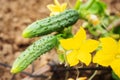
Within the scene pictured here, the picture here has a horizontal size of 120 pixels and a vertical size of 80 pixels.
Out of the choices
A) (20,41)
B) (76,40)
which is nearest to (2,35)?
(20,41)

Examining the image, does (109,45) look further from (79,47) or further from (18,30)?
(18,30)

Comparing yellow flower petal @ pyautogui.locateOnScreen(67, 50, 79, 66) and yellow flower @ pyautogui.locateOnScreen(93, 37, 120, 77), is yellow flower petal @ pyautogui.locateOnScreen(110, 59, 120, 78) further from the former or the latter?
yellow flower petal @ pyautogui.locateOnScreen(67, 50, 79, 66)

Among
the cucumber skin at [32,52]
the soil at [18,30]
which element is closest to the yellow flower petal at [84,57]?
the cucumber skin at [32,52]

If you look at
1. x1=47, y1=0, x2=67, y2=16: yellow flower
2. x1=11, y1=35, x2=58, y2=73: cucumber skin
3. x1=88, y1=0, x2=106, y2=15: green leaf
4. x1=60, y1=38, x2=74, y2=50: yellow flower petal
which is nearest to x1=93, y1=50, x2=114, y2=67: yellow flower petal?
x1=60, y1=38, x2=74, y2=50: yellow flower petal

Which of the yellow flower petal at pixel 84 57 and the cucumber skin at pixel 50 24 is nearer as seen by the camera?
the yellow flower petal at pixel 84 57

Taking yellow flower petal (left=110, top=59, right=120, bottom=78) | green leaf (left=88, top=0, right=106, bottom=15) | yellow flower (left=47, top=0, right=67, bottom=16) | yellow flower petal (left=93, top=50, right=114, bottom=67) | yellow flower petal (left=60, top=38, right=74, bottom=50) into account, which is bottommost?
yellow flower petal (left=110, top=59, right=120, bottom=78)

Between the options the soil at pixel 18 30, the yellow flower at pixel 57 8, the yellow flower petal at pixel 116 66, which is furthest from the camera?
the soil at pixel 18 30

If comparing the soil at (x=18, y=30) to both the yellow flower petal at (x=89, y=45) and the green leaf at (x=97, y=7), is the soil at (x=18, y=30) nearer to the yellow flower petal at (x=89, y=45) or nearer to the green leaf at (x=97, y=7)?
the green leaf at (x=97, y=7)
